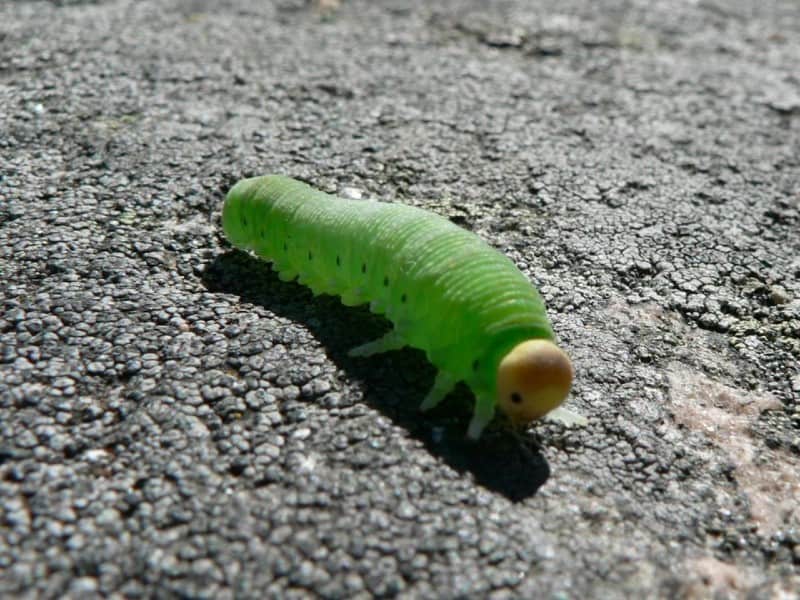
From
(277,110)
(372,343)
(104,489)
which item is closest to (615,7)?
(277,110)

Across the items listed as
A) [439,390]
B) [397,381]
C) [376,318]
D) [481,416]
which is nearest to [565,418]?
[481,416]

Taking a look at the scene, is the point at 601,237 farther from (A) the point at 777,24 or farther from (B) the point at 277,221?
(A) the point at 777,24

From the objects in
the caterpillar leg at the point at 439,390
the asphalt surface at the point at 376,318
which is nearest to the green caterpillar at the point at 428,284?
Result: the caterpillar leg at the point at 439,390

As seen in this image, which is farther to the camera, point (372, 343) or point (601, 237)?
point (601, 237)

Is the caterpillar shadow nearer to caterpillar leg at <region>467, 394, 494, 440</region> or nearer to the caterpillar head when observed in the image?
caterpillar leg at <region>467, 394, 494, 440</region>

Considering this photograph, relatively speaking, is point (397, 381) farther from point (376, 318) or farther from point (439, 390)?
point (376, 318)

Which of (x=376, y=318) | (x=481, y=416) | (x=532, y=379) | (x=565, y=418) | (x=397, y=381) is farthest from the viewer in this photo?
(x=376, y=318)

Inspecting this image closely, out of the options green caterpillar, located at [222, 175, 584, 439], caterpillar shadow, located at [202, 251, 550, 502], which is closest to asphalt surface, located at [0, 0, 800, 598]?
caterpillar shadow, located at [202, 251, 550, 502]
